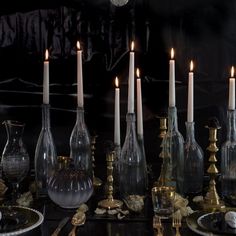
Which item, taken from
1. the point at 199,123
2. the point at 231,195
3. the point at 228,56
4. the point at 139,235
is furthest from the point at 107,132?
the point at 139,235

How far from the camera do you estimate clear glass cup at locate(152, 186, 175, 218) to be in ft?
3.67

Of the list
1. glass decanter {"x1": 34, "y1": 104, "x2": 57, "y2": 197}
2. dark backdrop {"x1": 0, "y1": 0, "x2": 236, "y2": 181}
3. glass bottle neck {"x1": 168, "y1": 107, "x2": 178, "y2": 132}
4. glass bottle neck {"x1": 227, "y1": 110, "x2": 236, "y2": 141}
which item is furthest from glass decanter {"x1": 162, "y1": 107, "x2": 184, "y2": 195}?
dark backdrop {"x1": 0, "y1": 0, "x2": 236, "y2": 181}

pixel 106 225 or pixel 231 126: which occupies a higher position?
pixel 231 126

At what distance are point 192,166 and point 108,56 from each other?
0.52m

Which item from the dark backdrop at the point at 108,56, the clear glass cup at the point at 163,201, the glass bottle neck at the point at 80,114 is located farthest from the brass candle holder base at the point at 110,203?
the dark backdrop at the point at 108,56

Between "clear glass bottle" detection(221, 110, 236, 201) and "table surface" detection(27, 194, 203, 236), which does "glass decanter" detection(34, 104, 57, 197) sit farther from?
"clear glass bottle" detection(221, 110, 236, 201)

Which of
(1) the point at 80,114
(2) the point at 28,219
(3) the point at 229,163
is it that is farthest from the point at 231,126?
(2) the point at 28,219

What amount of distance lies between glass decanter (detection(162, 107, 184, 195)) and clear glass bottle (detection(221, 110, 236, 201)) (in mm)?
96

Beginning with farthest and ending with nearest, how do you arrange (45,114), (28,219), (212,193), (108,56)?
(108,56) < (45,114) < (212,193) < (28,219)

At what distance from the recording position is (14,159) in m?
1.26

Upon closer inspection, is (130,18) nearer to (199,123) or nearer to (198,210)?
(199,123)

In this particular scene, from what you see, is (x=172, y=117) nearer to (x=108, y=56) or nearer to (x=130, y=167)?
(x=130, y=167)

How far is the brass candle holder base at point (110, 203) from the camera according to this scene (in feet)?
3.93

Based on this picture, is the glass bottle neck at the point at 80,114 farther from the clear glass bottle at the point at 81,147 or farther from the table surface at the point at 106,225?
the table surface at the point at 106,225
